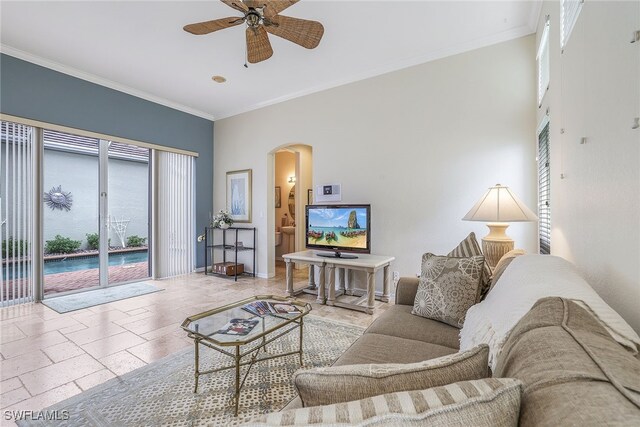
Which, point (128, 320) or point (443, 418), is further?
point (128, 320)

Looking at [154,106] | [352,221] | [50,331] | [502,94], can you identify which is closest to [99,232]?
[50,331]

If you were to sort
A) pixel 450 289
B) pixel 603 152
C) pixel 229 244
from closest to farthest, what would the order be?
pixel 603 152
pixel 450 289
pixel 229 244

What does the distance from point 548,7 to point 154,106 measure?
523 cm

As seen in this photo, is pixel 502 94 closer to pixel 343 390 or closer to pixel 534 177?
pixel 534 177

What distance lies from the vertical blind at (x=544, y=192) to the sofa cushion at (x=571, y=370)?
2135 mm

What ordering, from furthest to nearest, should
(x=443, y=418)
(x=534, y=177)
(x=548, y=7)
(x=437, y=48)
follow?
1. (x=437, y=48)
2. (x=534, y=177)
3. (x=548, y=7)
4. (x=443, y=418)

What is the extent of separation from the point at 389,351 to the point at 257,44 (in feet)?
8.72

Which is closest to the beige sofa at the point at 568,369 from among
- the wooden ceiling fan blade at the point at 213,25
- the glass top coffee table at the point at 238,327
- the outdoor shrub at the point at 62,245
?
the glass top coffee table at the point at 238,327

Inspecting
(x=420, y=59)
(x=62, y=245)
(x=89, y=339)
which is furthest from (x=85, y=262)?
(x=420, y=59)

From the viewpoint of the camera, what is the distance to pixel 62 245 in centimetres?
461

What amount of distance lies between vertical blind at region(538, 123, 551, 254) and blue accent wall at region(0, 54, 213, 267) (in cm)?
521

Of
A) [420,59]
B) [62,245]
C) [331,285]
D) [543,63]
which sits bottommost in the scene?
[331,285]

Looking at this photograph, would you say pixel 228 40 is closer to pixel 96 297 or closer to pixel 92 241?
pixel 96 297

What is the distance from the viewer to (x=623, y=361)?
56 centimetres
